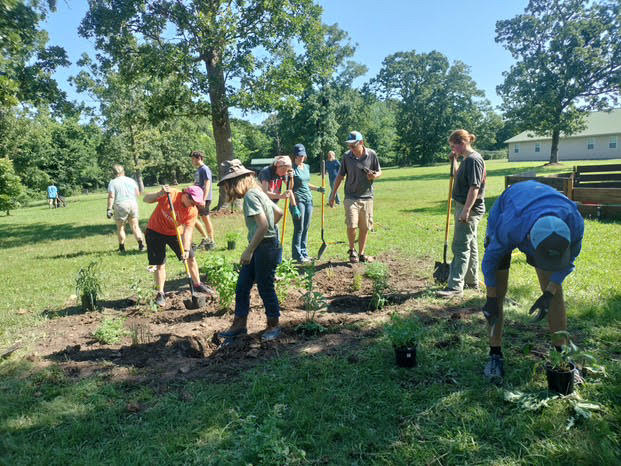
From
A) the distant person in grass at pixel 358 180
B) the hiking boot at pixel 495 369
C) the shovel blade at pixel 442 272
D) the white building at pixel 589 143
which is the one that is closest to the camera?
the hiking boot at pixel 495 369

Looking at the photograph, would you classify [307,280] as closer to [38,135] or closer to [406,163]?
[38,135]

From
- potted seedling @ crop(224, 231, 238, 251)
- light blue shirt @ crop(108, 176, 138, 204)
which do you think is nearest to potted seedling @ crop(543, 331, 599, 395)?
potted seedling @ crop(224, 231, 238, 251)

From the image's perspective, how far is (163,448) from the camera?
275 cm

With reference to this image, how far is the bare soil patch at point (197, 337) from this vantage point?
3957 millimetres

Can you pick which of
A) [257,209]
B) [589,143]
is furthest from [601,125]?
[257,209]

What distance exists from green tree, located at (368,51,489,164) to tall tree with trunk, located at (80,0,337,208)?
45.7m

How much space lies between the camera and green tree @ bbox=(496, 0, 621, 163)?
32344mm

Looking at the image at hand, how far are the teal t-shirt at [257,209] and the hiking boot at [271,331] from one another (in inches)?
37.4

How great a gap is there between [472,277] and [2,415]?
5299 millimetres

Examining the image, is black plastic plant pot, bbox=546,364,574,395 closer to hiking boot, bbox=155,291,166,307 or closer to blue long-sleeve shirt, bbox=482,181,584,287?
blue long-sleeve shirt, bbox=482,181,584,287

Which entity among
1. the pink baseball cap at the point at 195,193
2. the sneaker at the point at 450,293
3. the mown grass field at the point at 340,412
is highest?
the pink baseball cap at the point at 195,193

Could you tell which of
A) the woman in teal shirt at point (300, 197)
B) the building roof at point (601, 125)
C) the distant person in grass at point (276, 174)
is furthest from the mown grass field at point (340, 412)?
the building roof at point (601, 125)

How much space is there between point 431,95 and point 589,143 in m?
20.1

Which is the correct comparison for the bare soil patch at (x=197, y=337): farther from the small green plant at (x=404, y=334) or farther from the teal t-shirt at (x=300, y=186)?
the teal t-shirt at (x=300, y=186)
